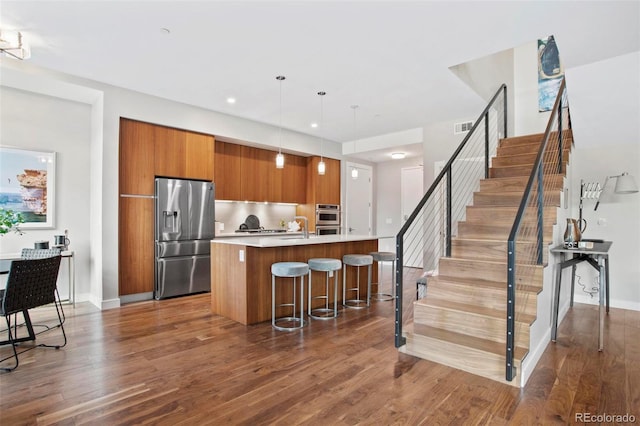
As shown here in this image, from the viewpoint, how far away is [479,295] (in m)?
3.03

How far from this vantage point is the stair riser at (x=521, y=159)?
4.02 meters

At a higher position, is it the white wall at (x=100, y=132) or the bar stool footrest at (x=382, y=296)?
the white wall at (x=100, y=132)

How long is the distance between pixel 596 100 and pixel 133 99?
223 inches

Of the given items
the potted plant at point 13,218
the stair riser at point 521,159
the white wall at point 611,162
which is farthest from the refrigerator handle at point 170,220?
the white wall at point 611,162

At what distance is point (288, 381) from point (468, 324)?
5.15 ft

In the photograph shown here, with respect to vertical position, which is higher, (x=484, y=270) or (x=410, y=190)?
(x=410, y=190)

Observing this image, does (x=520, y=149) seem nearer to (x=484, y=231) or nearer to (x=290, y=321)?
(x=484, y=231)

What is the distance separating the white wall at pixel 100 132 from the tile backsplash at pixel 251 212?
1894 millimetres

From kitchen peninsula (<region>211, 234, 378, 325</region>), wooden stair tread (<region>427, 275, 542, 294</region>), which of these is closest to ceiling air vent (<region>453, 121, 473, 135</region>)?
kitchen peninsula (<region>211, 234, 378, 325</region>)

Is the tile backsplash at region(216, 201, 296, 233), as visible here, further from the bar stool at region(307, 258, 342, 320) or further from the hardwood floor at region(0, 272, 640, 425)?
the hardwood floor at region(0, 272, 640, 425)

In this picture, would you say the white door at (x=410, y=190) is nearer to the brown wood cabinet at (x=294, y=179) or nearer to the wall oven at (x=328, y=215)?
the wall oven at (x=328, y=215)

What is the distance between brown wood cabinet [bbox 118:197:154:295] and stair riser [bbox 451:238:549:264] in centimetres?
413

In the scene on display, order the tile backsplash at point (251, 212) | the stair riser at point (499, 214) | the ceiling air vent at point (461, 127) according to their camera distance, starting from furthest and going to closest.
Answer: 1. the tile backsplash at point (251, 212)
2. the ceiling air vent at point (461, 127)
3. the stair riser at point (499, 214)

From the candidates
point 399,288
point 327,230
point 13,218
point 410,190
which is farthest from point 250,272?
point 410,190
